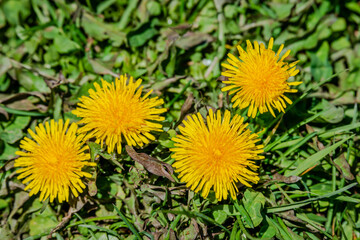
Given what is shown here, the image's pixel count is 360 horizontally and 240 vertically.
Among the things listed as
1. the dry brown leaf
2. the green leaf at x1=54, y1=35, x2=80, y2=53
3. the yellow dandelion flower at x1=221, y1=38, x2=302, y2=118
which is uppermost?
the green leaf at x1=54, y1=35, x2=80, y2=53

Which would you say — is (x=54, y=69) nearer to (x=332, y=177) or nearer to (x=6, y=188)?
(x=6, y=188)

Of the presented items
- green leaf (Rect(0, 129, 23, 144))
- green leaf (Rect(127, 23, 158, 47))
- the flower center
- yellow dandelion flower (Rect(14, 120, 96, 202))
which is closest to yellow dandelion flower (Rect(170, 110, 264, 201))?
the flower center

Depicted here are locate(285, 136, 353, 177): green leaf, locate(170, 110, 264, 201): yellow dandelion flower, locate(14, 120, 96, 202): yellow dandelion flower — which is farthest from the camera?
locate(285, 136, 353, 177): green leaf

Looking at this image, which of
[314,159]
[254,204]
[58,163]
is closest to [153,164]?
[58,163]

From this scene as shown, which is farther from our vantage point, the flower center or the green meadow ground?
the green meadow ground

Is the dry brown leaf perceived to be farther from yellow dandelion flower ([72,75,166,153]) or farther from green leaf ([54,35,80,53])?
green leaf ([54,35,80,53])

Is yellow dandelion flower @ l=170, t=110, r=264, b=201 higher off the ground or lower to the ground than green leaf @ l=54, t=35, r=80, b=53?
lower

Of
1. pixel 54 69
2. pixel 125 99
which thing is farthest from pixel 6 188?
pixel 125 99

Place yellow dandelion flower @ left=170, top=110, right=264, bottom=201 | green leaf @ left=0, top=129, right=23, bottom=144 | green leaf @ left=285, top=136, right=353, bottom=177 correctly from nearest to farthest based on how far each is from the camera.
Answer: yellow dandelion flower @ left=170, top=110, right=264, bottom=201
green leaf @ left=285, top=136, right=353, bottom=177
green leaf @ left=0, top=129, right=23, bottom=144
